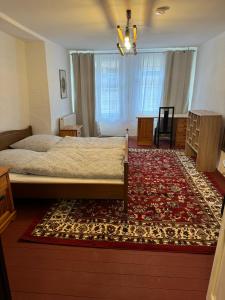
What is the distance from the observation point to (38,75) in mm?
4301

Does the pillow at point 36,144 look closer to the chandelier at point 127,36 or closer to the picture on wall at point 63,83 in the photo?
the picture on wall at point 63,83

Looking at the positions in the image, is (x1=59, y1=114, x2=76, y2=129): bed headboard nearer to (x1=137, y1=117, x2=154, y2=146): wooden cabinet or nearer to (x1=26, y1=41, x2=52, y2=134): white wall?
(x1=26, y1=41, x2=52, y2=134): white wall

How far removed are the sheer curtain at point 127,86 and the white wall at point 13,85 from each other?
96.2 inches

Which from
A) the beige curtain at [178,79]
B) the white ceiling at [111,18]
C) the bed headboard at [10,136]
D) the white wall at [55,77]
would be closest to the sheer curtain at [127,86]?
the beige curtain at [178,79]

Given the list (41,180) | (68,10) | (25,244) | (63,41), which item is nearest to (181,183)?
(41,180)

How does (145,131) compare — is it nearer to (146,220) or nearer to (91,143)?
(91,143)

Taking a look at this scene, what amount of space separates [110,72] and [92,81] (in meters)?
0.61

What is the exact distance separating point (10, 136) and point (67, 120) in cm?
189

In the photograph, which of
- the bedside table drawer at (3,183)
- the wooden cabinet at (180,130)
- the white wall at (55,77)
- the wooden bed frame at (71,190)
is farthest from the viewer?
the wooden cabinet at (180,130)

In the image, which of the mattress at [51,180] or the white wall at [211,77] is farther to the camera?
the white wall at [211,77]

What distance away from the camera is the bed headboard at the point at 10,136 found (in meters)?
3.45

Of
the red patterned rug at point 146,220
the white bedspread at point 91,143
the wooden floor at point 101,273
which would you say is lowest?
the wooden floor at point 101,273

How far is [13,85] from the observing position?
3.86 meters

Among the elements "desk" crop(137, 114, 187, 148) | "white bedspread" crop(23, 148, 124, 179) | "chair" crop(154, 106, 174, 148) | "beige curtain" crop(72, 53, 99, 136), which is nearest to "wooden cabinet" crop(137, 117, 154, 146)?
"desk" crop(137, 114, 187, 148)
